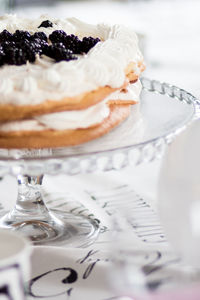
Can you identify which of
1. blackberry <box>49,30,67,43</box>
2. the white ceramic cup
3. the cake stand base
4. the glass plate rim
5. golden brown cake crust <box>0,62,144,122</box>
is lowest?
the cake stand base

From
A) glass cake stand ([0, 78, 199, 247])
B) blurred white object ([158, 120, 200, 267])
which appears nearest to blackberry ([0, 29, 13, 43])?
glass cake stand ([0, 78, 199, 247])

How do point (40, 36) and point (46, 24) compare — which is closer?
point (40, 36)

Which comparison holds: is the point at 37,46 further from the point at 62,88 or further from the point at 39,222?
the point at 39,222

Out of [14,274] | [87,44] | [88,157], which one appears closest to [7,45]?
[87,44]

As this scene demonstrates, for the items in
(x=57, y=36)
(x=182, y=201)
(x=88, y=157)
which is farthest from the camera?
(x=57, y=36)

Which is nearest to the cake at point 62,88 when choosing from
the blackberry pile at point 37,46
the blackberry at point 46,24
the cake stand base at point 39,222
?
the blackberry pile at point 37,46

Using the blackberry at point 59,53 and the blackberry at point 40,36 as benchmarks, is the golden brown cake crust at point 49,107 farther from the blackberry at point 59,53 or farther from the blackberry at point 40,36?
the blackberry at point 40,36

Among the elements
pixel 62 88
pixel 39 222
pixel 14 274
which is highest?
pixel 62 88

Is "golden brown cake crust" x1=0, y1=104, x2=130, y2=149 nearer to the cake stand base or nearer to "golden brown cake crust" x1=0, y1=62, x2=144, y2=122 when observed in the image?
"golden brown cake crust" x1=0, y1=62, x2=144, y2=122
